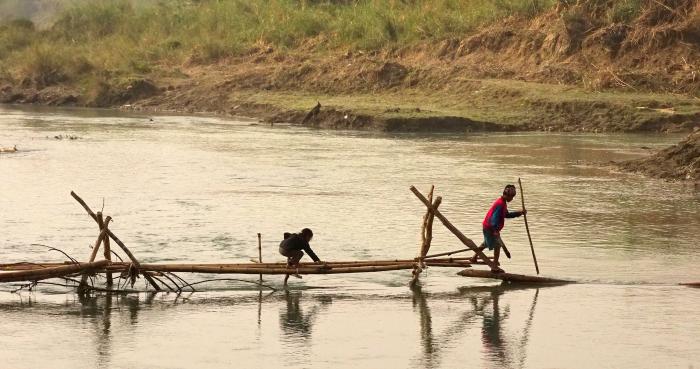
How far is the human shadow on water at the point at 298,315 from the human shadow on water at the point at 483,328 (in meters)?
0.88

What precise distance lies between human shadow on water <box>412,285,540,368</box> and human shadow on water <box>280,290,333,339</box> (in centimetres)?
88

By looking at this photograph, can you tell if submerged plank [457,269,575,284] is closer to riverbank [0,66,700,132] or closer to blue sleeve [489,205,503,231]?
blue sleeve [489,205,503,231]

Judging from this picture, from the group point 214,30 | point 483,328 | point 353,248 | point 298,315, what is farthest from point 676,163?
point 214,30

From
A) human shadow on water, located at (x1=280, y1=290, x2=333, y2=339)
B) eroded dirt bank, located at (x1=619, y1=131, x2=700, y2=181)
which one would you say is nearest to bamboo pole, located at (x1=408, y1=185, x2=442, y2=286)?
human shadow on water, located at (x1=280, y1=290, x2=333, y2=339)

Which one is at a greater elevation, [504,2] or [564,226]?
[504,2]

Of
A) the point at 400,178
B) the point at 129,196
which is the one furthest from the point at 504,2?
the point at 129,196

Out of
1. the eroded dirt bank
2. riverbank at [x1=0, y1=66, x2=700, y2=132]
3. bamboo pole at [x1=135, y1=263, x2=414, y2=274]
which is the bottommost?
bamboo pole at [x1=135, y1=263, x2=414, y2=274]

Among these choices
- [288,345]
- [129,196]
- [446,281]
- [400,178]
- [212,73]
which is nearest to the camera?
[288,345]

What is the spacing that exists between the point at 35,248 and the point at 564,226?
643cm

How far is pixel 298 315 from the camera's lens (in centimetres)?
1161

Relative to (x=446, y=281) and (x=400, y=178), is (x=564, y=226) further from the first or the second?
(x=400, y=178)

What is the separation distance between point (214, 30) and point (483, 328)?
33.3m

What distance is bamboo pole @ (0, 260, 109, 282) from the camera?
1162cm

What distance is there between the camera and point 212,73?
125 ft
